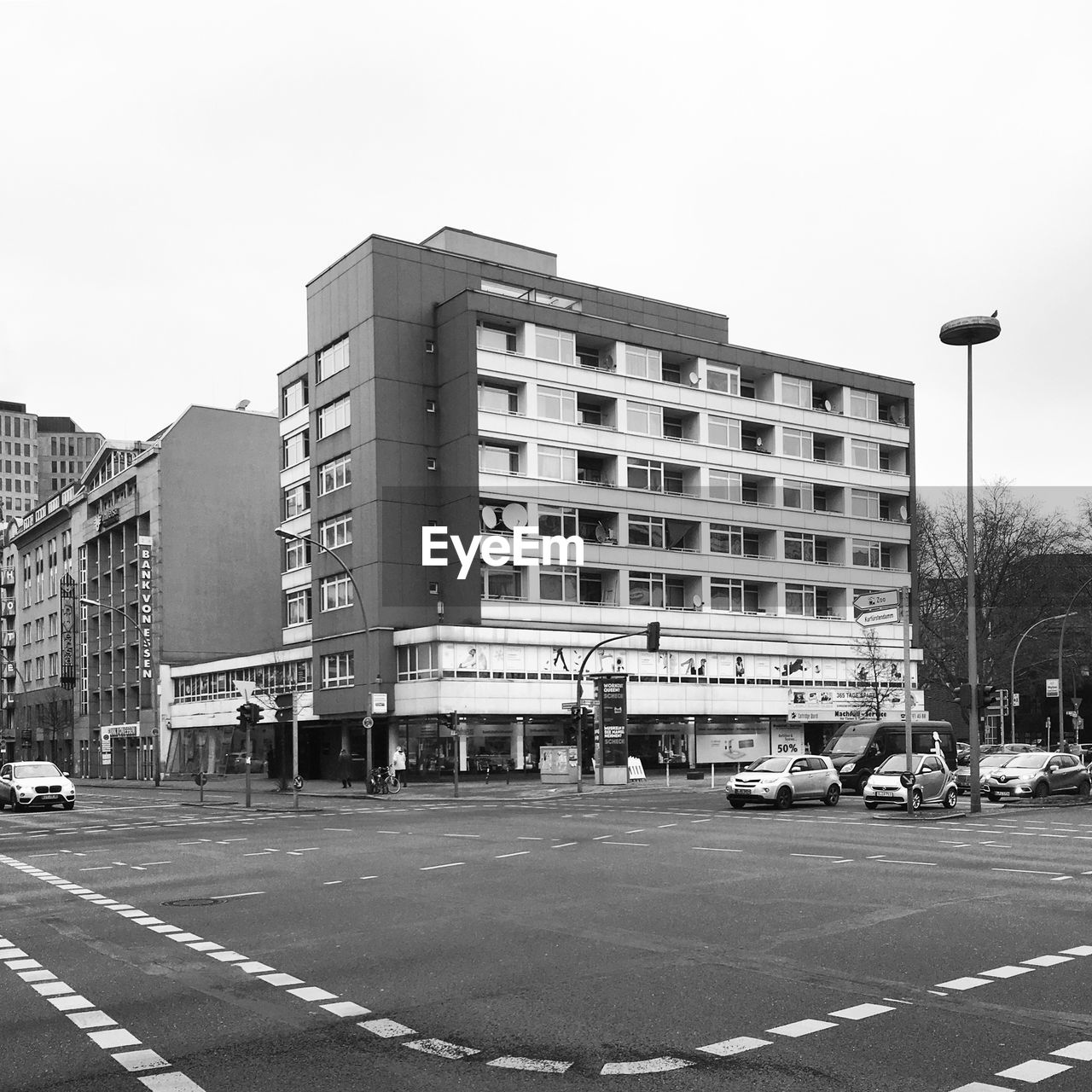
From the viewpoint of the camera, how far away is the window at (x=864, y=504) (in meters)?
75.0

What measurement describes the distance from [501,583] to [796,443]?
71.0 feet

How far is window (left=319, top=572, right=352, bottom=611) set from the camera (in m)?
62.7

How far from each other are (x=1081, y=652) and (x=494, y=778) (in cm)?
4280

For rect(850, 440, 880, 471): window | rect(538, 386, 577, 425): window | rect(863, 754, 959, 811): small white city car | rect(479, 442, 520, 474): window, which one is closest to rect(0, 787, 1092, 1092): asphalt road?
rect(863, 754, 959, 811): small white city car

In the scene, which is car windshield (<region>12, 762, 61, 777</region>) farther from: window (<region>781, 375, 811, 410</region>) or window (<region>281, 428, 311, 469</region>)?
window (<region>781, 375, 811, 410</region>)

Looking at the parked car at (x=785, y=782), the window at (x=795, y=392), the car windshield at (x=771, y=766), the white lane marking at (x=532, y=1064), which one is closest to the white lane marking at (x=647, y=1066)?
the white lane marking at (x=532, y=1064)

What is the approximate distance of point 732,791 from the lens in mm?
35188

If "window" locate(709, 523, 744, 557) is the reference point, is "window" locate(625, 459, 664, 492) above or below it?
above

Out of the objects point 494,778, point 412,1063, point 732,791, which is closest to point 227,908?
point 412,1063

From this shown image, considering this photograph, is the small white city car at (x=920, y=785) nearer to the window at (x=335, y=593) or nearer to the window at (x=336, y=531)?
the window at (x=335, y=593)

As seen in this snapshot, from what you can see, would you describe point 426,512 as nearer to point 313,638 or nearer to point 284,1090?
point 313,638

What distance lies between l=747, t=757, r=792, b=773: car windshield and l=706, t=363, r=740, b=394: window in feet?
120

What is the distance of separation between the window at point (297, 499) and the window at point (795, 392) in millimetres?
27270

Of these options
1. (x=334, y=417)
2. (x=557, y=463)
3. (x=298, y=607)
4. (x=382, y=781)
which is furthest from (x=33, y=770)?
(x=557, y=463)
